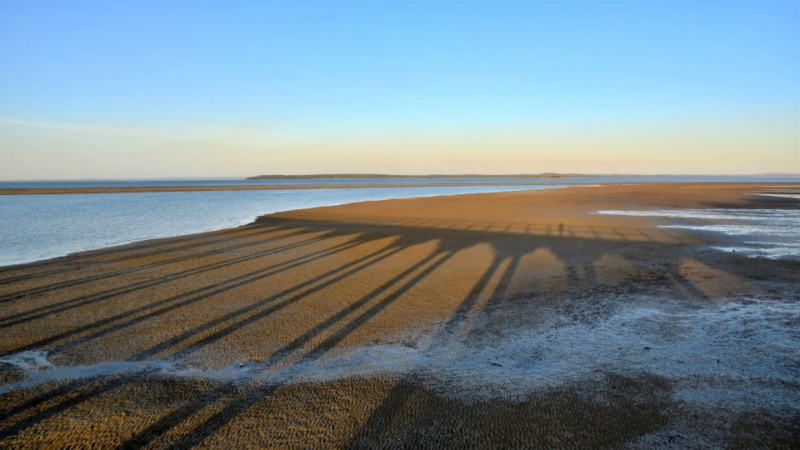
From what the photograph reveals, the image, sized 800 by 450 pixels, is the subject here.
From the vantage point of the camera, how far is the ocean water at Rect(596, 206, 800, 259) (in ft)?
39.4

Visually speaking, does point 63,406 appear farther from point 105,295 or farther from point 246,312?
point 105,295

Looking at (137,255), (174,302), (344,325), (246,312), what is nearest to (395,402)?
(344,325)

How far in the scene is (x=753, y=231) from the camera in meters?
16.1

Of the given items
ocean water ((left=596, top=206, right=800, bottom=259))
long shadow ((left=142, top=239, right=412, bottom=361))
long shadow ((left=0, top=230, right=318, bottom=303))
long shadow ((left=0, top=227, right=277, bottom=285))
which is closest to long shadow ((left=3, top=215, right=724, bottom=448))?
long shadow ((left=142, top=239, right=412, bottom=361))

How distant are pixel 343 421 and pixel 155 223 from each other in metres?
21.7

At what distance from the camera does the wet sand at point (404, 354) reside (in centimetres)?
380

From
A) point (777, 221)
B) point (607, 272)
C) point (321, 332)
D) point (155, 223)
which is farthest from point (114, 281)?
point (777, 221)

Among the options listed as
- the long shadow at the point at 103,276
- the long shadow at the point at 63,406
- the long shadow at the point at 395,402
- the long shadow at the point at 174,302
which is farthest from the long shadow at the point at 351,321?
the long shadow at the point at 103,276

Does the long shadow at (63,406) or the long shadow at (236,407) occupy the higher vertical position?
the long shadow at (236,407)

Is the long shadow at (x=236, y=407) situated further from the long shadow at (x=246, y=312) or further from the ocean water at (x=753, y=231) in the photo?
the ocean water at (x=753, y=231)

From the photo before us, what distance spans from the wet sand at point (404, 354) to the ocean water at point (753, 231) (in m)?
1.80

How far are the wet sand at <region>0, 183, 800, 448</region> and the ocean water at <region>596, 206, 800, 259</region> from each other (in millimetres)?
1796

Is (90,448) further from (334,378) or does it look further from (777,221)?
(777,221)

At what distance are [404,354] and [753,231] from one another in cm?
1621
